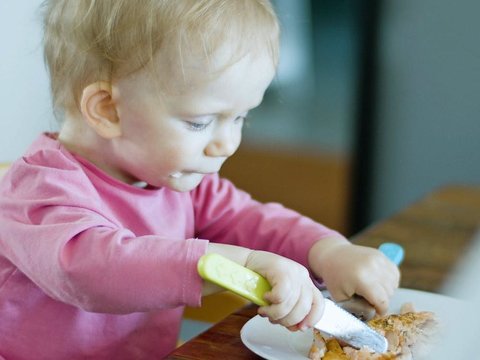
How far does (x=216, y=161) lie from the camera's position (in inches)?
29.5

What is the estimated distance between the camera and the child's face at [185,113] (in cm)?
69

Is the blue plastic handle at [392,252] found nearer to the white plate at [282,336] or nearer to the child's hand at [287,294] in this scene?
the white plate at [282,336]

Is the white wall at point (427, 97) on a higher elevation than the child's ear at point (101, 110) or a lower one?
lower

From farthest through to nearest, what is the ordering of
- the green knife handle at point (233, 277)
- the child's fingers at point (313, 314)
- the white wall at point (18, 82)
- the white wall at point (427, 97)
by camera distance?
the white wall at point (427, 97)
the white wall at point (18, 82)
the child's fingers at point (313, 314)
the green knife handle at point (233, 277)

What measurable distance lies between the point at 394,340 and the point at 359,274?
4.0 inches

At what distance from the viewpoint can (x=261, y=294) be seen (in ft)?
1.79

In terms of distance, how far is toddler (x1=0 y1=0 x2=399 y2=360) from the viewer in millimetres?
604

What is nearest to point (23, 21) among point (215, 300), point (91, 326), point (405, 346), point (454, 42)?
point (215, 300)

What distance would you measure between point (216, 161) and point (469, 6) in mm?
2002

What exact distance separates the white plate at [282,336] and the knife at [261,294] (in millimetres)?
36

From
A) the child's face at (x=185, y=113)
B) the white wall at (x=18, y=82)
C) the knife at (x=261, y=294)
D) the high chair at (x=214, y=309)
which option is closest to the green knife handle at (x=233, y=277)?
the knife at (x=261, y=294)

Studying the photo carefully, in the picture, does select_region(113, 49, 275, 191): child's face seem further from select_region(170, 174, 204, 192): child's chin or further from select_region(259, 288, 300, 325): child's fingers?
select_region(259, 288, 300, 325): child's fingers

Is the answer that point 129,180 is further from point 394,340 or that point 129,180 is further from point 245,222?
point 394,340

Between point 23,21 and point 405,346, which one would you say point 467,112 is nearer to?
point 23,21
